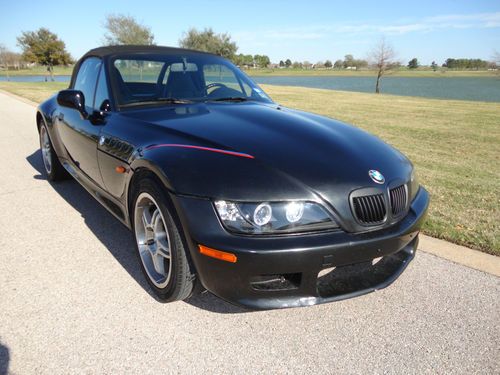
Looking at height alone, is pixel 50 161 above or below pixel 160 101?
below

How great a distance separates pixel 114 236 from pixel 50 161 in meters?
2.05

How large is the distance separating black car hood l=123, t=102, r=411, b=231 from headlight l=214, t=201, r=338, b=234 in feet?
0.15

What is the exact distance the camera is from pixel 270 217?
6.38 ft

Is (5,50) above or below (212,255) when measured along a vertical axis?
above

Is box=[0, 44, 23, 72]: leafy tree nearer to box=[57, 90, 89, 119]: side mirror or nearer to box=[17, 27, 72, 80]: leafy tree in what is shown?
box=[17, 27, 72, 80]: leafy tree

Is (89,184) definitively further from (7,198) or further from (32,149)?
(32,149)

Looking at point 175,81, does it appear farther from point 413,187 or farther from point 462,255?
point 462,255

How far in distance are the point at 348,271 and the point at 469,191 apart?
3278 millimetres

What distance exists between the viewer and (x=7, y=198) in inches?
173

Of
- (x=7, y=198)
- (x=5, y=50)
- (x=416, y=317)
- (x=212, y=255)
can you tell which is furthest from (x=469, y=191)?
(x=5, y=50)

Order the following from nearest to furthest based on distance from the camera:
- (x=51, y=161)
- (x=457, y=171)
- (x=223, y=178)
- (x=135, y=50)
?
(x=223, y=178) → (x=135, y=50) → (x=51, y=161) → (x=457, y=171)

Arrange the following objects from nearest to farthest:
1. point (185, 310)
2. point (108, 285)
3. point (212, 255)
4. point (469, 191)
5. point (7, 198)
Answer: point (212, 255)
point (185, 310)
point (108, 285)
point (7, 198)
point (469, 191)

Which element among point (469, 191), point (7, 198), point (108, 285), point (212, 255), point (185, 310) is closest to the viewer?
point (212, 255)

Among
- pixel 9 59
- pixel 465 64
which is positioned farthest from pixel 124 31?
pixel 465 64
